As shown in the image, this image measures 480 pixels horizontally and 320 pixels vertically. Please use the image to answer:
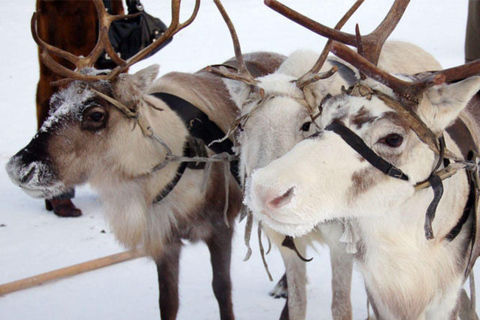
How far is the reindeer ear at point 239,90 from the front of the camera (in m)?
2.93

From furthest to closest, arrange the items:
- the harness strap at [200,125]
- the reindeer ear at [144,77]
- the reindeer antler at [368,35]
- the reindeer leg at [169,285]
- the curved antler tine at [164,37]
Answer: the reindeer leg at [169,285]
the harness strap at [200,125]
the reindeer ear at [144,77]
the curved antler tine at [164,37]
the reindeer antler at [368,35]

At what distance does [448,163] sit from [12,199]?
4590 millimetres

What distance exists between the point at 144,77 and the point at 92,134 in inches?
16.3

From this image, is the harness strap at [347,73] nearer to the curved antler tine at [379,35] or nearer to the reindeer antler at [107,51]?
the curved antler tine at [379,35]

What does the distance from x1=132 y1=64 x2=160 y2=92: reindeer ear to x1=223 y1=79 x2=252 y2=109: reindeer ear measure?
424 mm

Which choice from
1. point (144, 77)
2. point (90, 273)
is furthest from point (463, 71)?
point (90, 273)

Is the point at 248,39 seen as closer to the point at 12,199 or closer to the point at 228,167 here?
the point at 12,199

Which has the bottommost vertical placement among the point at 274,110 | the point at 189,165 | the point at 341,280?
the point at 341,280

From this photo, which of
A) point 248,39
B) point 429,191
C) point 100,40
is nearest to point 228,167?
point 100,40

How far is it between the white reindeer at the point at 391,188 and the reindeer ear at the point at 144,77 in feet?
4.13

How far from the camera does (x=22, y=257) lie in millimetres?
4605

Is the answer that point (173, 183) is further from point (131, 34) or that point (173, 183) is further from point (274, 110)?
point (131, 34)

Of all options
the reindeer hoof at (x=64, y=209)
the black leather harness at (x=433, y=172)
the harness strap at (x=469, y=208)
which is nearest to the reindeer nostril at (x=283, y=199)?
the black leather harness at (x=433, y=172)

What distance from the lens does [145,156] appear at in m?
3.17
